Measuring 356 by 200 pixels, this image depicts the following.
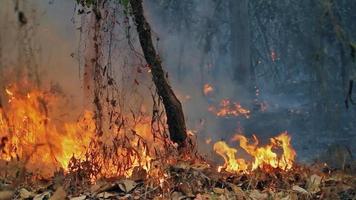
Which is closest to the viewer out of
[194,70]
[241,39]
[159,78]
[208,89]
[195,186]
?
[195,186]

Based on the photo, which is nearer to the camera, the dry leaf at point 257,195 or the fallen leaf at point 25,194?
the dry leaf at point 257,195

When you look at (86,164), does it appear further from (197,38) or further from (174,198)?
(197,38)

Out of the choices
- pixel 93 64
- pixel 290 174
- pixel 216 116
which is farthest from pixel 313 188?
pixel 216 116

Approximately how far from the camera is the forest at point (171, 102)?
5121mm

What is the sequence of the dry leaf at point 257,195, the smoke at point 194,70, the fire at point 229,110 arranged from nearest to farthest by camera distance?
1. the dry leaf at point 257,195
2. the smoke at point 194,70
3. the fire at point 229,110

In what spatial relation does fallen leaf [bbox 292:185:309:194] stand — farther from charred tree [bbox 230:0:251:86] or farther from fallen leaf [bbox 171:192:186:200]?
charred tree [bbox 230:0:251:86]

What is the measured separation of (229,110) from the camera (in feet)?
53.1

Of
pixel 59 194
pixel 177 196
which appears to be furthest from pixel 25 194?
pixel 177 196

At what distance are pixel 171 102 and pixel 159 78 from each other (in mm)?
401

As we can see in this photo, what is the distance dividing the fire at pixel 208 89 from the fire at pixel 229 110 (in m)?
0.87

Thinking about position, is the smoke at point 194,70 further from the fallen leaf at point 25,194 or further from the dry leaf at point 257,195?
the dry leaf at point 257,195

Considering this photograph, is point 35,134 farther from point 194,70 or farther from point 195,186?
point 194,70

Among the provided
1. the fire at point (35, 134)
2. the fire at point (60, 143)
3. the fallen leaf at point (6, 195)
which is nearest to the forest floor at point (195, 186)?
the fallen leaf at point (6, 195)

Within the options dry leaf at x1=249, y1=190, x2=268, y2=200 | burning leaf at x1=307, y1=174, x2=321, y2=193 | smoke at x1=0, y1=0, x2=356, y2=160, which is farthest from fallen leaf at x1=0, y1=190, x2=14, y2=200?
burning leaf at x1=307, y1=174, x2=321, y2=193
